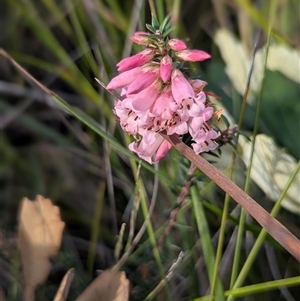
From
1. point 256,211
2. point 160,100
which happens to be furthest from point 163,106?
point 256,211

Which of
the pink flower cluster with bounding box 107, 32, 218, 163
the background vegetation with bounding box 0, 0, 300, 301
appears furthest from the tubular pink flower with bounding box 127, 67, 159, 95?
the background vegetation with bounding box 0, 0, 300, 301

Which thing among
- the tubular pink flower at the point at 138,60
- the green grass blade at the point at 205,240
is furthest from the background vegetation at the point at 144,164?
the tubular pink flower at the point at 138,60

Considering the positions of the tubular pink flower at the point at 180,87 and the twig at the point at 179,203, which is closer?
the tubular pink flower at the point at 180,87

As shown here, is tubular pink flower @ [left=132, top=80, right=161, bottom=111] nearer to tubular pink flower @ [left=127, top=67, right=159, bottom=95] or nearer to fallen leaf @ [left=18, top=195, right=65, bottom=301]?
tubular pink flower @ [left=127, top=67, right=159, bottom=95]

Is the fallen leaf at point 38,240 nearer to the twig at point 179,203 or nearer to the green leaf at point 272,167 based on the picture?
the twig at point 179,203

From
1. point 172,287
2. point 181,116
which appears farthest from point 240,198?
point 172,287

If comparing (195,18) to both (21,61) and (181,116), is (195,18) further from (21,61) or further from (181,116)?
(181,116)

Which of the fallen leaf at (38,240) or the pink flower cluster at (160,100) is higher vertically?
the pink flower cluster at (160,100)
